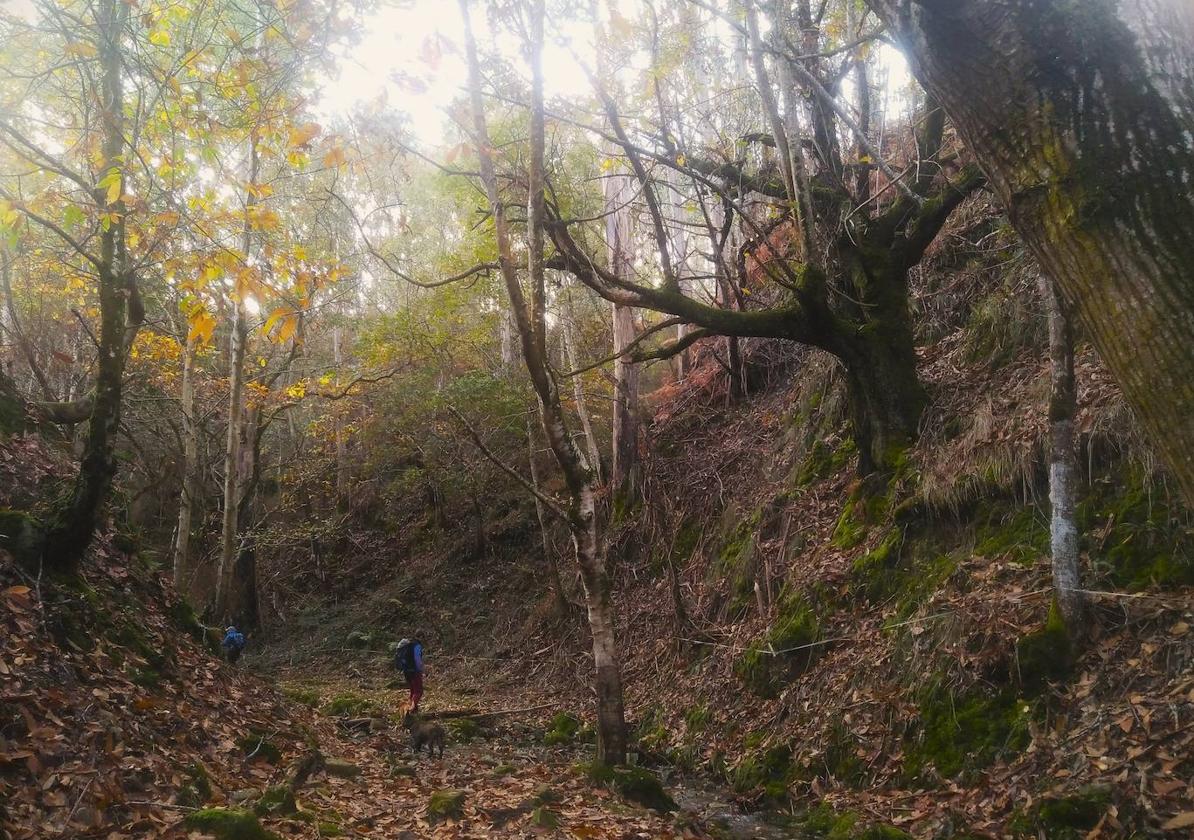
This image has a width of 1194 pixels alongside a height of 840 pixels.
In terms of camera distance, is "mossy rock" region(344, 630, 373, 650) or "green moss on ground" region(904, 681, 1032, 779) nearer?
"green moss on ground" region(904, 681, 1032, 779)

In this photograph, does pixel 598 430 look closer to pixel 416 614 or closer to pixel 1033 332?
pixel 416 614

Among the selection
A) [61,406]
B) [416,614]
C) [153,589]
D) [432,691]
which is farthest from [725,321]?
[416,614]

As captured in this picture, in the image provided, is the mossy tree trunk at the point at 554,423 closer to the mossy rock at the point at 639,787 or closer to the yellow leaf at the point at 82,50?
the mossy rock at the point at 639,787

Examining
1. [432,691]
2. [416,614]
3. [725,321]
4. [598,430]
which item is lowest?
[432,691]

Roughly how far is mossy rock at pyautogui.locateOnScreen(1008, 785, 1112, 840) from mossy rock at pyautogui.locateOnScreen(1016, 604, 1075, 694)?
1042mm

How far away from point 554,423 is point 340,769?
13.1ft

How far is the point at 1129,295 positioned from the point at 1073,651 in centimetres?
Answer: 440

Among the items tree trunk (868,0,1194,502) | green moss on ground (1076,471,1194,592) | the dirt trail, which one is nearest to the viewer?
tree trunk (868,0,1194,502)

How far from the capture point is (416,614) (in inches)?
785

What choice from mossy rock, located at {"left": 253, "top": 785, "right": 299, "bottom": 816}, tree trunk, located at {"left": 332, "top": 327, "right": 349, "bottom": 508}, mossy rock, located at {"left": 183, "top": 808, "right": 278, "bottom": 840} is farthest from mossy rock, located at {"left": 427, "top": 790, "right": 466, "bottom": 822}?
tree trunk, located at {"left": 332, "top": 327, "right": 349, "bottom": 508}

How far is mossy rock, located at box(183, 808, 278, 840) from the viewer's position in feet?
14.8

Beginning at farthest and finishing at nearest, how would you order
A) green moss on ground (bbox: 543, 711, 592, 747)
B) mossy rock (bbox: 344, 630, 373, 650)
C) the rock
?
mossy rock (bbox: 344, 630, 373, 650)
green moss on ground (bbox: 543, 711, 592, 747)
the rock

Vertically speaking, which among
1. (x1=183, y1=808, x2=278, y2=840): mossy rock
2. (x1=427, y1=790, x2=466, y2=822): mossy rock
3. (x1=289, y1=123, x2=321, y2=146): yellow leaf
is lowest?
(x1=427, y1=790, x2=466, y2=822): mossy rock

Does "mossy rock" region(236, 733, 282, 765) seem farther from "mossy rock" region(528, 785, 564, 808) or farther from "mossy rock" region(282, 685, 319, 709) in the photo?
"mossy rock" region(282, 685, 319, 709)
